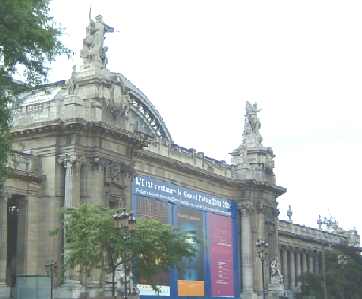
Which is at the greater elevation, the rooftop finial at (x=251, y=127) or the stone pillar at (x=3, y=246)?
the rooftop finial at (x=251, y=127)

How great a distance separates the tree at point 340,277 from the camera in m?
90.1

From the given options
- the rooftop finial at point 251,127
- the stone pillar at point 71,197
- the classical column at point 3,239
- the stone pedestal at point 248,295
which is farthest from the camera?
the rooftop finial at point 251,127

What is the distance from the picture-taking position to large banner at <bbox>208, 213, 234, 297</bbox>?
68.9 metres

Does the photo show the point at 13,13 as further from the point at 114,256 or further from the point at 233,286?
the point at 233,286

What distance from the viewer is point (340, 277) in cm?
9144

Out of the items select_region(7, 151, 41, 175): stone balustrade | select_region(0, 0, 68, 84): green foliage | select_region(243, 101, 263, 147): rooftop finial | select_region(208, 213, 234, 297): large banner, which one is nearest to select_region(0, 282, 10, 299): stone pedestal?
select_region(7, 151, 41, 175): stone balustrade

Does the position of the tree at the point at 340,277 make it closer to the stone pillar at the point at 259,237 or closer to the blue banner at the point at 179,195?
the stone pillar at the point at 259,237

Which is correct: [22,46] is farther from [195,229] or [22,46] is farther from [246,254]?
[246,254]

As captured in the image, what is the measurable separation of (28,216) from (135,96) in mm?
29032

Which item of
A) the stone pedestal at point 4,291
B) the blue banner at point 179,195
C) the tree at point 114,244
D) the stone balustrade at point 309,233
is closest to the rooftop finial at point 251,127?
the blue banner at point 179,195

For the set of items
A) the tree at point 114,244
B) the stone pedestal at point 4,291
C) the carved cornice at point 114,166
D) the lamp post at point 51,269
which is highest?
the carved cornice at point 114,166

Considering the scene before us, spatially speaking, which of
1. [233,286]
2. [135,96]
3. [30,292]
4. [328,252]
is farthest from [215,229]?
[328,252]

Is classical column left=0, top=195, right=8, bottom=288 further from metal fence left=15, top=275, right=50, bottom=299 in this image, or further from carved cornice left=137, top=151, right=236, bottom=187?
carved cornice left=137, top=151, right=236, bottom=187

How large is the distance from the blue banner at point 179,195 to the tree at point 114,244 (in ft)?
45.5
